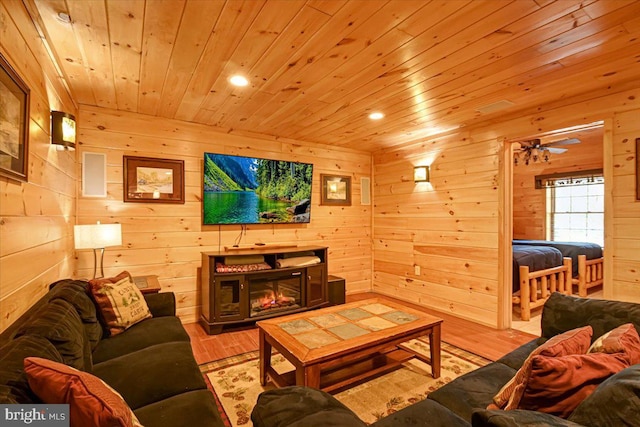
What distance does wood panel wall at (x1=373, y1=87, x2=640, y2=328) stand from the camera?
104 inches

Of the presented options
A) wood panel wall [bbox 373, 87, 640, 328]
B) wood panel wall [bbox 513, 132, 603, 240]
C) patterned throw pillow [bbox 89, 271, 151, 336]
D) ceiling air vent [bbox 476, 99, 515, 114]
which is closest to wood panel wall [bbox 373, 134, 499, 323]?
wood panel wall [bbox 373, 87, 640, 328]

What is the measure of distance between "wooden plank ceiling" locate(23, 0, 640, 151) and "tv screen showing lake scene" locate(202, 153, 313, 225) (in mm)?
726

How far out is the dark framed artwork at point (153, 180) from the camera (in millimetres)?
3359

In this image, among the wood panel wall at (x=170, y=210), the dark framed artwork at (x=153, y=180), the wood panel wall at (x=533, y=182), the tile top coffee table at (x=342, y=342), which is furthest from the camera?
the wood panel wall at (x=533, y=182)

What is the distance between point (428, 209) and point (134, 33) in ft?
12.4

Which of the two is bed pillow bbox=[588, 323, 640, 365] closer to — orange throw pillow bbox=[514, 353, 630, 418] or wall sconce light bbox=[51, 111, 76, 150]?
orange throw pillow bbox=[514, 353, 630, 418]

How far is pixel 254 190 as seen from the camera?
4023 mm

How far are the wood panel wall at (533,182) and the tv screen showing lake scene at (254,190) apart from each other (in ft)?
14.9

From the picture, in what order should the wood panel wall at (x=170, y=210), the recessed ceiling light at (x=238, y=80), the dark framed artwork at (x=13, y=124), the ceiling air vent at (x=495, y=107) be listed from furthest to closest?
the wood panel wall at (x=170, y=210) < the ceiling air vent at (x=495, y=107) < the recessed ceiling light at (x=238, y=80) < the dark framed artwork at (x=13, y=124)

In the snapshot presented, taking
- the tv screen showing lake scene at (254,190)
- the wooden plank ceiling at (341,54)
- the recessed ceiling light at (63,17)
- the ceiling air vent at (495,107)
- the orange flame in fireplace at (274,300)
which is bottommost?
the orange flame in fireplace at (274,300)

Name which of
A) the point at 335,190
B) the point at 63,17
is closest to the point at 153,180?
the point at 63,17

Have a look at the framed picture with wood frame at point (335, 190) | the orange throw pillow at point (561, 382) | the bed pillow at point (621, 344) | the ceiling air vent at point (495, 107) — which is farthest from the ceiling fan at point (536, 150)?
the orange throw pillow at point (561, 382)

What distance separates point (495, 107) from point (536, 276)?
226 cm

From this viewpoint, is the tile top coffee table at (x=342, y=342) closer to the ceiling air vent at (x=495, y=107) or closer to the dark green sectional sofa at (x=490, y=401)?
the dark green sectional sofa at (x=490, y=401)
